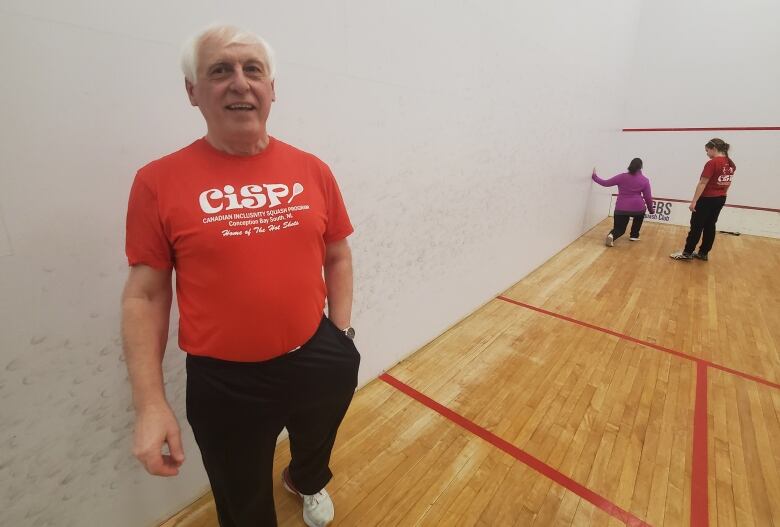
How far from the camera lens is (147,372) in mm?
659

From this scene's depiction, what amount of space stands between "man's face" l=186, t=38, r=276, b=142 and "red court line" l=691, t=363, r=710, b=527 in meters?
1.65

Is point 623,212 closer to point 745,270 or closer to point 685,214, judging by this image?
point 745,270

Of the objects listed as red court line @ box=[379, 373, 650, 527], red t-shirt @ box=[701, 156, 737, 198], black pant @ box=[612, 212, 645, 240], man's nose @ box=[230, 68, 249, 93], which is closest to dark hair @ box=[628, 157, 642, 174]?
black pant @ box=[612, 212, 645, 240]

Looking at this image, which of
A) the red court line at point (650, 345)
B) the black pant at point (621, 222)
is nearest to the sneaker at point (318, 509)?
the red court line at point (650, 345)

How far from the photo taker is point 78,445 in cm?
90

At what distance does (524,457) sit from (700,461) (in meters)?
0.65

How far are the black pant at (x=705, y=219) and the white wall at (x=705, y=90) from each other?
1729 millimetres

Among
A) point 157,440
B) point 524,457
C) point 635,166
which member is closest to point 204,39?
point 157,440

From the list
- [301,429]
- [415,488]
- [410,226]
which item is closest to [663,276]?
[410,226]

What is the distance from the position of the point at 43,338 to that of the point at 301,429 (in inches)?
23.5

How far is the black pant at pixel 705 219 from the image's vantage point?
3541 millimetres

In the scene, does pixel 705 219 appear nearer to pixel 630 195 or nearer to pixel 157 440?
pixel 630 195

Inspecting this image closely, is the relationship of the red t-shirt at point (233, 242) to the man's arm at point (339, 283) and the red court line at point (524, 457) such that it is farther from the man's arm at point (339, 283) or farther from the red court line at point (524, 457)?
the red court line at point (524, 457)

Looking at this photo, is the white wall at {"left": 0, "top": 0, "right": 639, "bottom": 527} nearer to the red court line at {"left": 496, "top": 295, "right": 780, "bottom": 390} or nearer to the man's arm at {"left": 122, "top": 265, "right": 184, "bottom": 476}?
the man's arm at {"left": 122, "top": 265, "right": 184, "bottom": 476}
